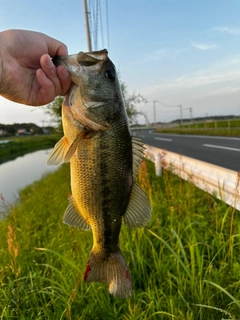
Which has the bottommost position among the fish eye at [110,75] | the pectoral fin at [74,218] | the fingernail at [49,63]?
the pectoral fin at [74,218]

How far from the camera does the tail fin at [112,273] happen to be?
196 cm

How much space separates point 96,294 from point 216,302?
1190 millimetres

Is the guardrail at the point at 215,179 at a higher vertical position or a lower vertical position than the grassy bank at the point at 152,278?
higher

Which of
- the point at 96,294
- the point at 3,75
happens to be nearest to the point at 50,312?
the point at 96,294

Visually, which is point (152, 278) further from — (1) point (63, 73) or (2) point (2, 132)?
(2) point (2, 132)

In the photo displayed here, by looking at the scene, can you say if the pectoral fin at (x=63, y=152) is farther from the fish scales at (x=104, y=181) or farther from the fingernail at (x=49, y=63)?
the fingernail at (x=49, y=63)

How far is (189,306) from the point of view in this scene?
9.51 feet

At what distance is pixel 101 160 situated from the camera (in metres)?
1.89

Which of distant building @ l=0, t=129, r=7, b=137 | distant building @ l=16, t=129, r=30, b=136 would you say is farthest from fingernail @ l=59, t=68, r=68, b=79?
distant building @ l=16, t=129, r=30, b=136

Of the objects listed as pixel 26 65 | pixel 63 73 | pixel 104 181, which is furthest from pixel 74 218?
pixel 26 65

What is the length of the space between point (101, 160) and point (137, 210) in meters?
0.40

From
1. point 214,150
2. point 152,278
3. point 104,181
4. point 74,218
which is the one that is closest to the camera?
point 104,181

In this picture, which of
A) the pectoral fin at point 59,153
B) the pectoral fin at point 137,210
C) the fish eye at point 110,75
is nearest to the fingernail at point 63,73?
the fish eye at point 110,75

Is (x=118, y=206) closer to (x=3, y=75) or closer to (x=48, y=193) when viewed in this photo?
(x=3, y=75)
